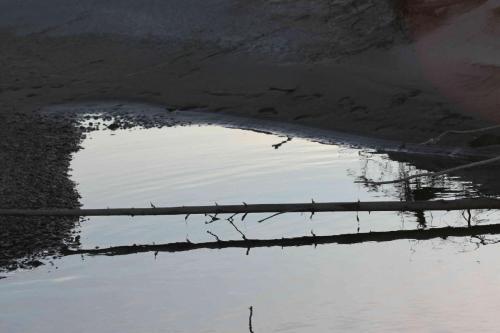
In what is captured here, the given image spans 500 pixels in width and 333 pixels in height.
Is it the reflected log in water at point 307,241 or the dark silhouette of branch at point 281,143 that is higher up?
the dark silhouette of branch at point 281,143

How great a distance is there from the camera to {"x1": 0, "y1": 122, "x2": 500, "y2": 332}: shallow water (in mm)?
6293

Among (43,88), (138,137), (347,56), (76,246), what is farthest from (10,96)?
(76,246)

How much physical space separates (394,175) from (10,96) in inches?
308

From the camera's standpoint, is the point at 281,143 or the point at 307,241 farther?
the point at 281,143

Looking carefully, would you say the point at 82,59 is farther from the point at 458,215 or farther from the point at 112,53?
the point at 458,215

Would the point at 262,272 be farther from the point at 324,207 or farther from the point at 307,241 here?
the point at 324,207

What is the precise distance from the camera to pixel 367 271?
286 inches

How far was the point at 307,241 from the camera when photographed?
26.8ft

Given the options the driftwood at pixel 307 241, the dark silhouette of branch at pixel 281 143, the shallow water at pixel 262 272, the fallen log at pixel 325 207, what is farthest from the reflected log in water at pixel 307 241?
the dark silhouette of branch at pixel 281 143

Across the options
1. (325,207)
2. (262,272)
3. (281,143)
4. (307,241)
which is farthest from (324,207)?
(281,143)

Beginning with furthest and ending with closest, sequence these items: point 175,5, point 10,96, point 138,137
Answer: point 175,5, point 10,96, point 138,137

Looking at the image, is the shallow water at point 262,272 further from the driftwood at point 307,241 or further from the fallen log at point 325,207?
the fallen log at point 325,207

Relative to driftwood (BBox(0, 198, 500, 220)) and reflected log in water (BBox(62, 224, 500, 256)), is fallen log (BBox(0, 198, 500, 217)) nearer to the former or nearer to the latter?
driftwood (BBox(0, 198, 500, 220))

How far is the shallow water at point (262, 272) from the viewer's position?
248 inches
